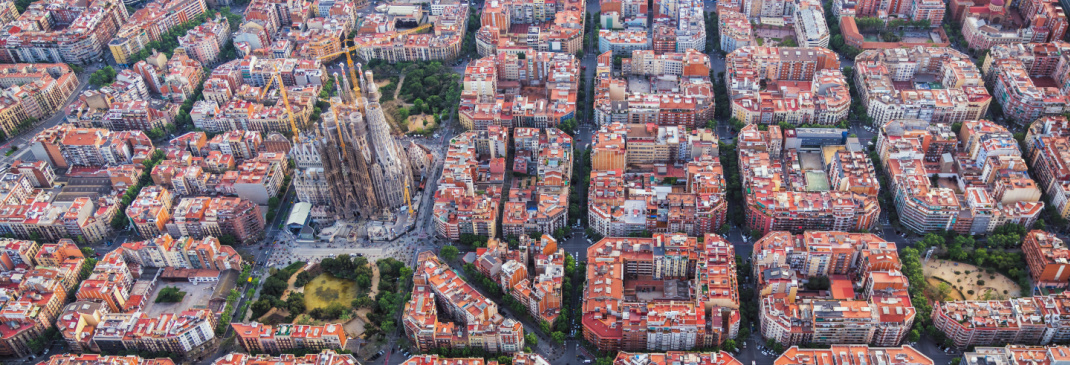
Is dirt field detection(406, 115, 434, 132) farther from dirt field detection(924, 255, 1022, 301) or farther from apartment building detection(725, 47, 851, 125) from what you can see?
dirt field detection(924, 255, 1022, 301)

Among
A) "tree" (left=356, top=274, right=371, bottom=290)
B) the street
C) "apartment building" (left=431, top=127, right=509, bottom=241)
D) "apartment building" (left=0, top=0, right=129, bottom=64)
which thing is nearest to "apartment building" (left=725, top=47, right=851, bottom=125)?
the street

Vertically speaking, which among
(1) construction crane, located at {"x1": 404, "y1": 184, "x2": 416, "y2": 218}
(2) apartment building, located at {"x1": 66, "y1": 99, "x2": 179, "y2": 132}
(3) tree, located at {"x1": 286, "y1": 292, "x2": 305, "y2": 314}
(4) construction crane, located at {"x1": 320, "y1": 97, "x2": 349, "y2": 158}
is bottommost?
(3) tree, located at {"x1": 286, "y1": 292, "x2": 305, "y2": 314}

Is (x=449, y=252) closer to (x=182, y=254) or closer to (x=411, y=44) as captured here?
(x=182, y=254)

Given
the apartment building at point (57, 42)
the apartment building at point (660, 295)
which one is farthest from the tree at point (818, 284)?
the apartment building at point (57, 42)

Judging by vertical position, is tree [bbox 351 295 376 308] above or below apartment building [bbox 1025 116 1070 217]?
below

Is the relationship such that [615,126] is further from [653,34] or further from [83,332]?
[83,332]

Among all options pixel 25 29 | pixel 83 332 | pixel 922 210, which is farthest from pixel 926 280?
pixel 25 29

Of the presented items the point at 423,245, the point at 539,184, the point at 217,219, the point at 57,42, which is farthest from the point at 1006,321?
the point at 57,42
